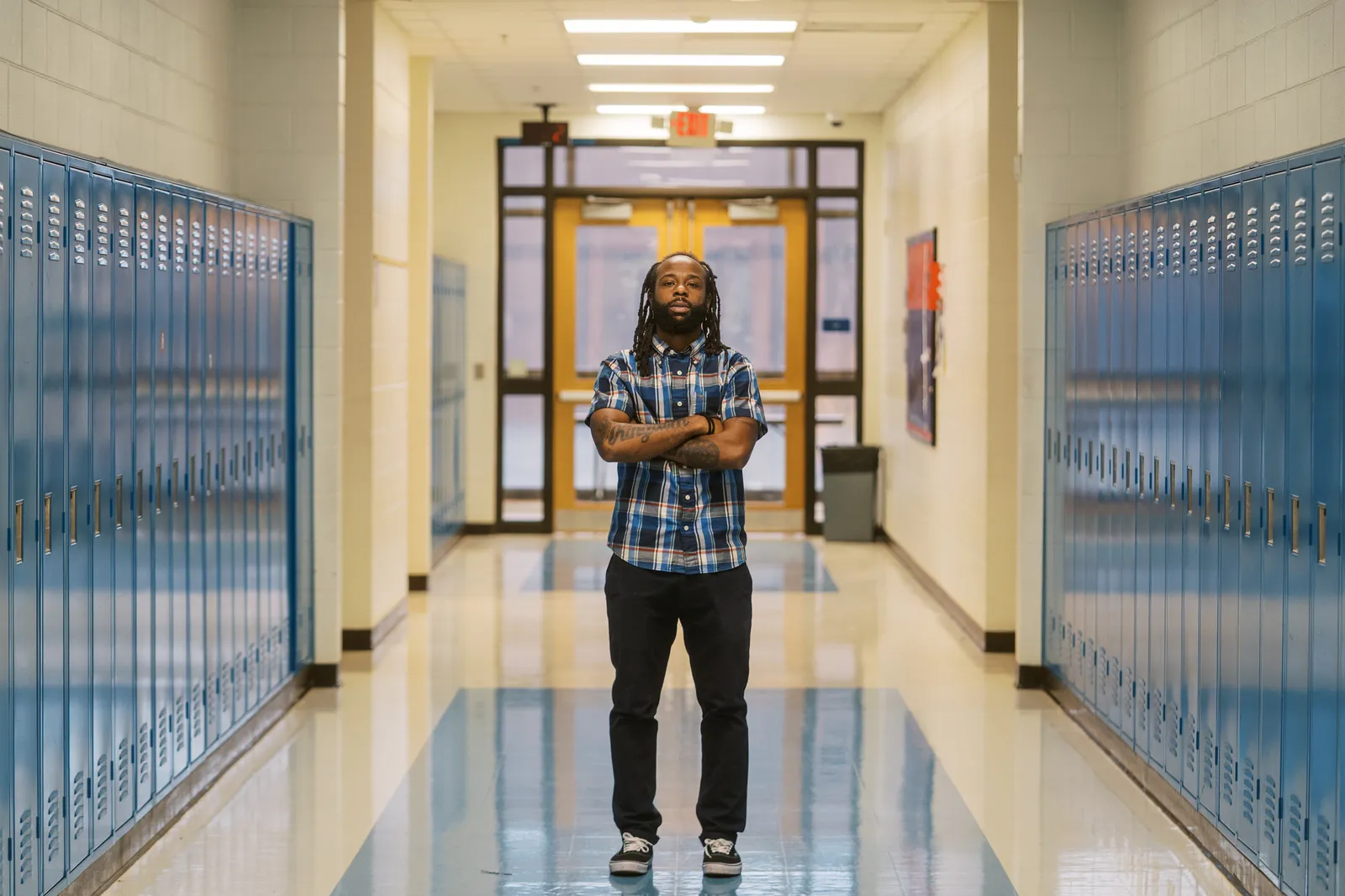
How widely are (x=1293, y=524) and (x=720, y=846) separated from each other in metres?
1.70

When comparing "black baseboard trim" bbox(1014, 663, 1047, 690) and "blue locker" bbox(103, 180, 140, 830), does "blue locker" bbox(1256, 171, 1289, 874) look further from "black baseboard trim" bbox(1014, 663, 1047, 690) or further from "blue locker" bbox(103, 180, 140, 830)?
"blue locker" bbox(103, 180, 140, 830)

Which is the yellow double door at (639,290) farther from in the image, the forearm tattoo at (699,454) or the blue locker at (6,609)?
the blue locker at (6,609)

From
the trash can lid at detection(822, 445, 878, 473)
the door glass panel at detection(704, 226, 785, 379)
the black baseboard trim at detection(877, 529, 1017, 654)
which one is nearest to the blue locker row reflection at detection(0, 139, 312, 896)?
the black baseboard trim at detection(877, 529, 1017, 654)

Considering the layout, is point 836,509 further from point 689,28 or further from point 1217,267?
point 1217,267

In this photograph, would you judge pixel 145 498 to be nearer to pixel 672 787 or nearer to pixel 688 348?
pixel 688 348

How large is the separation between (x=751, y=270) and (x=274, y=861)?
8590mm

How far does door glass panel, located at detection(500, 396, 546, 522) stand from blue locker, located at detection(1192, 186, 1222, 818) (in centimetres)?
808

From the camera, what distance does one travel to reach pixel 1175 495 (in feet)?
15.9

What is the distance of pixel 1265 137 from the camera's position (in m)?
Result: 5.06

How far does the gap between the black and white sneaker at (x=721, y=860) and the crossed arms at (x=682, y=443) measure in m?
1.03

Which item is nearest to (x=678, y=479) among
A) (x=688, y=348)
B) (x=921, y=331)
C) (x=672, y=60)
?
(x=688, y=348)

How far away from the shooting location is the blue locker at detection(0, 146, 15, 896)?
3438 millimetres

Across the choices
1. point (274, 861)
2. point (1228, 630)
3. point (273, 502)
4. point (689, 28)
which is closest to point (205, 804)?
point (274, 861)

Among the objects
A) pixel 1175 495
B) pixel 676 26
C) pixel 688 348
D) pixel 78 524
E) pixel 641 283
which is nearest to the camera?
pixel 78 524
